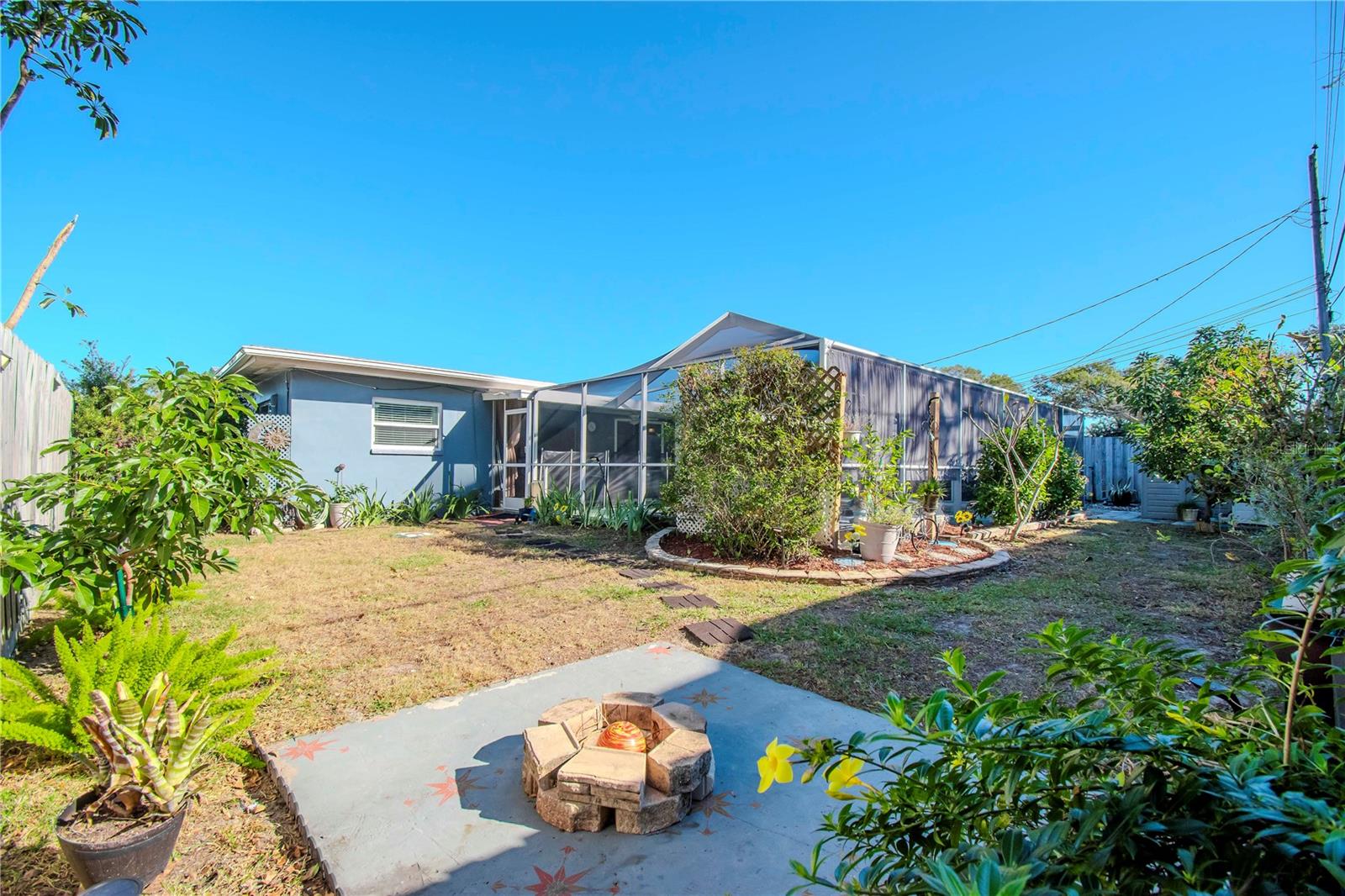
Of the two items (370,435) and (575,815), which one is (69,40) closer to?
(575,815)

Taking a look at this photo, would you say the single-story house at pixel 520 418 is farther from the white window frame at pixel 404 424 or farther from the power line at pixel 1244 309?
the power line at pixel 1244 309

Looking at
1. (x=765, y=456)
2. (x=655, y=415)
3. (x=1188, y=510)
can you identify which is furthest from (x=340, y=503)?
(x=1188, y=510)

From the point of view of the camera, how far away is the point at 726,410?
721 cm

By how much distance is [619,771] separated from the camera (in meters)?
2.20

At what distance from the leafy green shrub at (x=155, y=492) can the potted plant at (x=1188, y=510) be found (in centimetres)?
1557

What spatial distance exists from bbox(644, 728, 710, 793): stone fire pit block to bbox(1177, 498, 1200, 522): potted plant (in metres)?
14.2

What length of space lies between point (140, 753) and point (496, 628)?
2713 mm

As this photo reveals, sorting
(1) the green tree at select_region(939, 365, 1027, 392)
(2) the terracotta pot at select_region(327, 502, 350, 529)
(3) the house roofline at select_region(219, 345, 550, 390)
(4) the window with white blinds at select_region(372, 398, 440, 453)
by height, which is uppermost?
(1) the green tree at select_region(939, 365, 1027, 392)

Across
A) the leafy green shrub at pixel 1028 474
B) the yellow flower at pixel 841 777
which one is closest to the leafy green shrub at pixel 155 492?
the yellow flower at pixel 841 777

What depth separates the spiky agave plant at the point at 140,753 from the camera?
6.32ft

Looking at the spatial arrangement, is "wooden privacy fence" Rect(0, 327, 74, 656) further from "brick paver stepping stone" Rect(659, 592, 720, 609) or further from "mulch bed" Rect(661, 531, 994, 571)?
"mulch bed" Rect(661, 531, 994, 571)

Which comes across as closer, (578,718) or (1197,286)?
(578,718)

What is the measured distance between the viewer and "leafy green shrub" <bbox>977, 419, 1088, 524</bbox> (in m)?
9.88

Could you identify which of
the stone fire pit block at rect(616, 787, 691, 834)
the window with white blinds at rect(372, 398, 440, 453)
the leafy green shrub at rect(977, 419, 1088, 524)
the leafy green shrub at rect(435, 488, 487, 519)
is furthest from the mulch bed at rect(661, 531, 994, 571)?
the window with white blinds at rect(372, 398, 440, 453)
